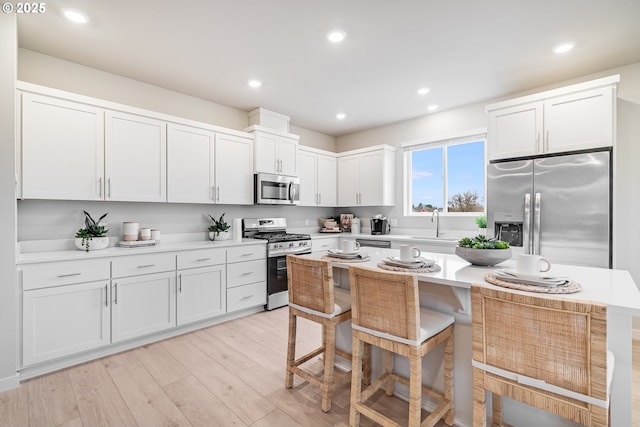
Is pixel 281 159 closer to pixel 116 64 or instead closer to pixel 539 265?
pixel 116 64

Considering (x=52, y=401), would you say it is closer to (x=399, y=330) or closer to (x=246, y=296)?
(x=246, y=296)

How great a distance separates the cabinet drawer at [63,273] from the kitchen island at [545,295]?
2.08 meters

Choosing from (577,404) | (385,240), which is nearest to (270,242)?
(385,240)

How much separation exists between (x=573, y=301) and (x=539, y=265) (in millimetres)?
476

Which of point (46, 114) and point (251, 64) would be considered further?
point (251, 64)

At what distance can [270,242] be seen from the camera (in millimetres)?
3889

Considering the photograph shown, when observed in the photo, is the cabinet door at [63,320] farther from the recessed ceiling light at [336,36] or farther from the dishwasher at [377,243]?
the dishwasher at [377,243]

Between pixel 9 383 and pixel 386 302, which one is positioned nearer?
pixel 386 302

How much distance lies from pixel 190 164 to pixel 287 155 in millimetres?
1416

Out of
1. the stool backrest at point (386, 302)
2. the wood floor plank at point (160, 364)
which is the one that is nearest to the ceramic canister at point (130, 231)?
the wood floor plank at point (160, 364)

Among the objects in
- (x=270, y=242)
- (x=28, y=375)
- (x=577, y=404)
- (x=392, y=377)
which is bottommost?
(x=28, y=375)

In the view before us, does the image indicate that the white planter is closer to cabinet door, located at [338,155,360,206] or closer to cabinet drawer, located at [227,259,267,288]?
cabinet drawer, located at [227,259,267,288]

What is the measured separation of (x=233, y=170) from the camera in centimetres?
390

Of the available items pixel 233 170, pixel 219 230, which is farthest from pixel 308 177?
pixel 219 230
